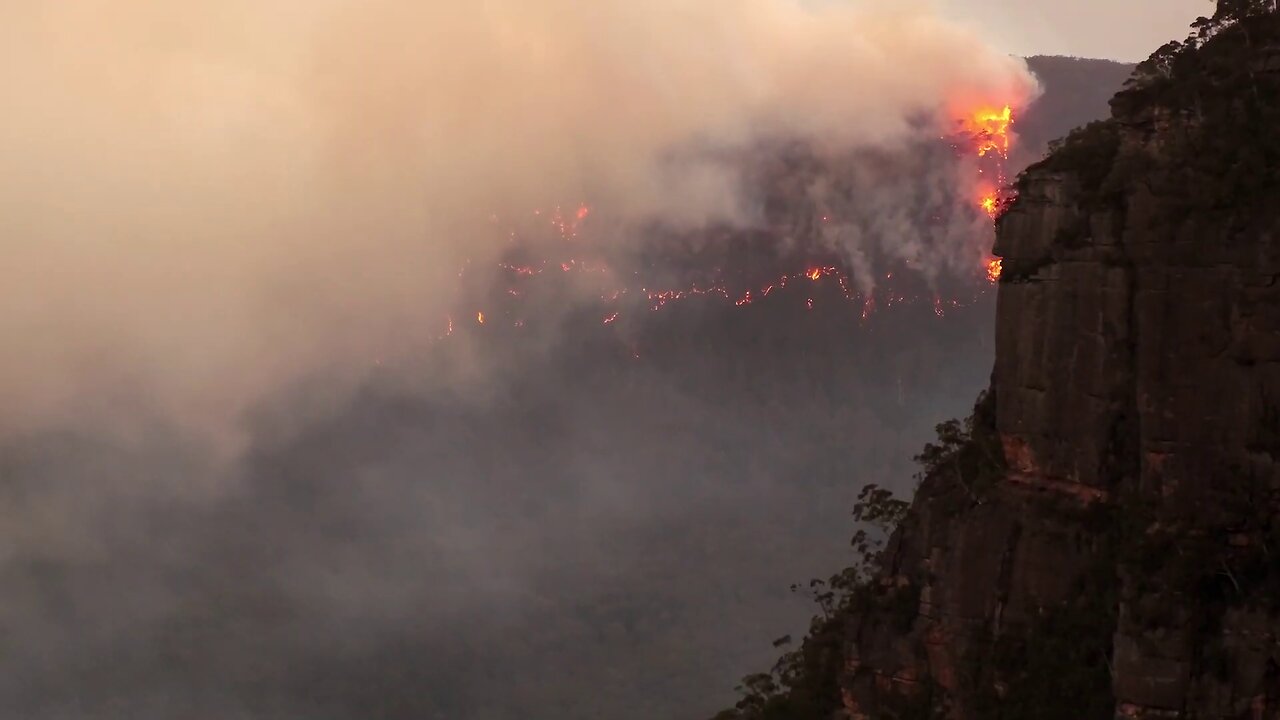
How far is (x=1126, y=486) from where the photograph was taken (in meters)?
82.2

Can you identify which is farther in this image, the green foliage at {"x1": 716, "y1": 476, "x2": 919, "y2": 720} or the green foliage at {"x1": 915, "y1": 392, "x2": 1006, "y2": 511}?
the green foliage at {"x1": 716, "y1": 476, "x2": 919, "y2": 720}

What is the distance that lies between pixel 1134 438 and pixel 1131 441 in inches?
10.3

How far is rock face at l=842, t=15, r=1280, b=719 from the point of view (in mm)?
74688

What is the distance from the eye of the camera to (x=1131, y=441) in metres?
82.2

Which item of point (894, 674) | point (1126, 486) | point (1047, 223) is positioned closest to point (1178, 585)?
point (1126, 486)

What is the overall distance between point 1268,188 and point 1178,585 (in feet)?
61.5

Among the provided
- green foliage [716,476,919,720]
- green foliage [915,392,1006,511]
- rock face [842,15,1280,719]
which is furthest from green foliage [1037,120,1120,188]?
green foliage [716,476,919,720]

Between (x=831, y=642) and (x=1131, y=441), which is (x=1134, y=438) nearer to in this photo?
(x=1131, y=441)

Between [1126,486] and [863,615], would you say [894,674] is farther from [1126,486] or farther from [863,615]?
[1126,486]

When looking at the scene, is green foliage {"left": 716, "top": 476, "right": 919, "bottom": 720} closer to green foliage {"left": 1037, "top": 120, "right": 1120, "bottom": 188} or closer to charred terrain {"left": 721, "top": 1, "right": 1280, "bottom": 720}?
charred terrain {"left": 721, "top": 1, "right": 1280, "bottom": 720}

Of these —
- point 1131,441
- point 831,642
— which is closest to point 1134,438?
point 1131,441

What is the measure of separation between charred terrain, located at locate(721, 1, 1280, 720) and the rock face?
10 cm

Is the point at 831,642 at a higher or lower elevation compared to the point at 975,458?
lower

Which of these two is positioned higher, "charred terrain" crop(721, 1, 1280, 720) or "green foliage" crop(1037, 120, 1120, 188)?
"green foliage" crop(1037, 120, 1120, 188)
